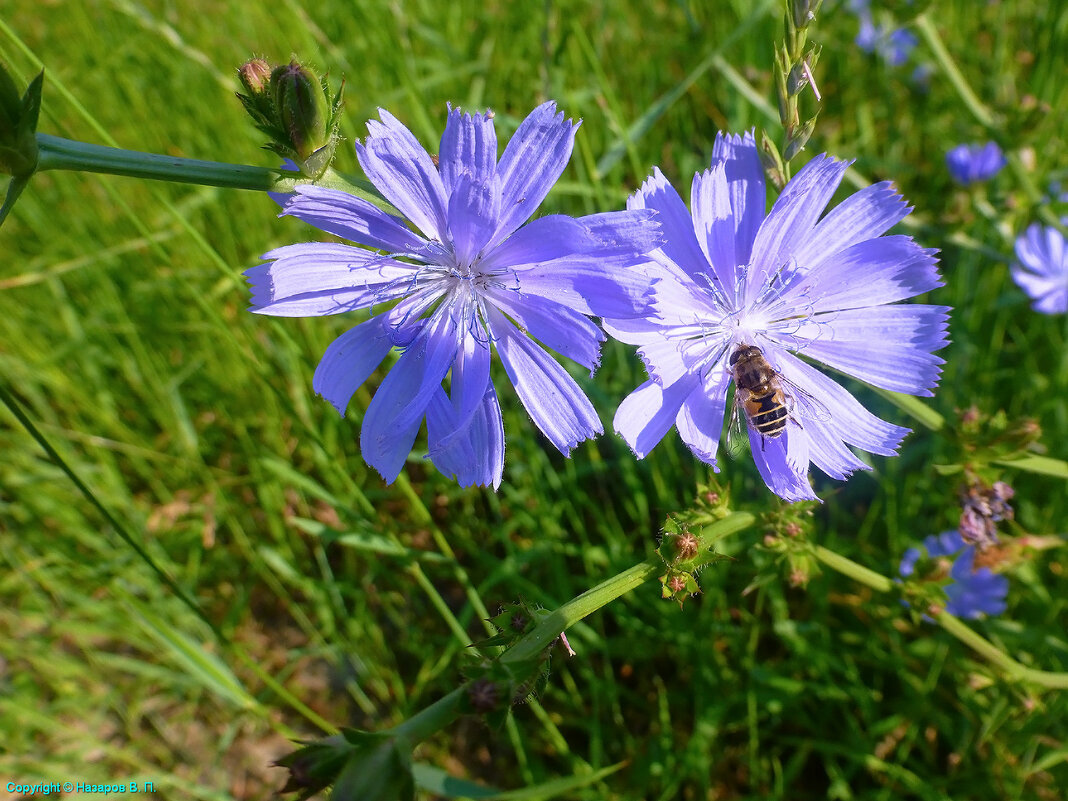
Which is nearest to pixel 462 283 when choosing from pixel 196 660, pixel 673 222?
pixel 673 222

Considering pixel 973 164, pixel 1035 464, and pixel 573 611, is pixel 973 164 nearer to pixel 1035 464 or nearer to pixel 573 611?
pixel 1035 464

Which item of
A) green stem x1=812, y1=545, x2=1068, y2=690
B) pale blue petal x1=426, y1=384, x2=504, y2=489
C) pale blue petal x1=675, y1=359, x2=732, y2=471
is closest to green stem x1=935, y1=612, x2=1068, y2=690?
green stem x1=812, y1=545, x2=1068, y2=690

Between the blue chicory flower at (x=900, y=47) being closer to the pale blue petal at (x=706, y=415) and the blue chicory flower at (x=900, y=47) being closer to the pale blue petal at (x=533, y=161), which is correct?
the pale blue petal at (x=706, y=415)

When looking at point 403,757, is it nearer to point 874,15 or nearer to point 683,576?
point 683,576

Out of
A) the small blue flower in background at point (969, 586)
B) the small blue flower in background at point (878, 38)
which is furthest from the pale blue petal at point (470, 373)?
the small blue flower in background at point (878, 38)

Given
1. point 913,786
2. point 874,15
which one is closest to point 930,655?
point 913,786

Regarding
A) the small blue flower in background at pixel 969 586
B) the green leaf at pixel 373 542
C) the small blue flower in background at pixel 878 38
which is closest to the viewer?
the green leaf at pixel 373 542
